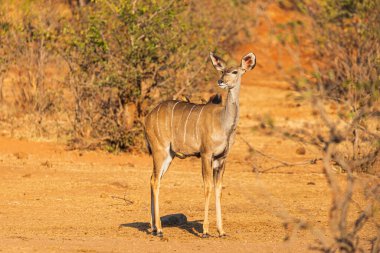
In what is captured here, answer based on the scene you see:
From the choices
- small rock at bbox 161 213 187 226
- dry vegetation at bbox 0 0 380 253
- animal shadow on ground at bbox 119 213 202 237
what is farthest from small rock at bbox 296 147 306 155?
small rock at bbox 161 213 187 226

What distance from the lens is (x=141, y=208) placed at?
11.0 meters

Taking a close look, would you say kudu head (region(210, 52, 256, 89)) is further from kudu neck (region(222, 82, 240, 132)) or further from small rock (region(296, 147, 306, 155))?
small rock (region(296, 147, 306, 155))

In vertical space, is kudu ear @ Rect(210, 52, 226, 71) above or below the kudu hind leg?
above

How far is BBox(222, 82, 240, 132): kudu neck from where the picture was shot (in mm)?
9133

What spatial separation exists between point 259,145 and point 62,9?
197 inches

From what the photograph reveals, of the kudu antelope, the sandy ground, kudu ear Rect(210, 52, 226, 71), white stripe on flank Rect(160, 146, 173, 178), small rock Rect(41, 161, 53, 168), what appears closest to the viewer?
the sandy ground

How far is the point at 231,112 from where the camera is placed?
9156 millimetres

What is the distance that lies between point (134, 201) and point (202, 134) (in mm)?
2522

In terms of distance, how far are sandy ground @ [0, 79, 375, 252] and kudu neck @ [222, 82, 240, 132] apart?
0.36 metres

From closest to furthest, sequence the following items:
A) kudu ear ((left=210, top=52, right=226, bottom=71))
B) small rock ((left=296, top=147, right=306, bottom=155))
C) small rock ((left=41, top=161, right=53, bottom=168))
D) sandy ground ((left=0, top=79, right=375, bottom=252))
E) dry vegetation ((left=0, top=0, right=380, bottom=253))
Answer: sandy ground ((left=0, top=79, right=375, bottom=252))
kudu ear ((left=210, top=52, right=226, bottom=71))
small rock ((left=41, top=161, right=53, bottom=168))
dry vegetation ((left=0, top=0, right=380, bottom=253))
small rock ((left=296, top=147, right=306, bottom=155))

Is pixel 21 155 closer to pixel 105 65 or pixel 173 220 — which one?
pixel 105 65

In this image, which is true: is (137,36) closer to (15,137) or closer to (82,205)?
(15,137)

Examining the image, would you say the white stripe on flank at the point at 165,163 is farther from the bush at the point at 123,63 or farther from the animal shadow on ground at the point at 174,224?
the bush at the point at 123,63

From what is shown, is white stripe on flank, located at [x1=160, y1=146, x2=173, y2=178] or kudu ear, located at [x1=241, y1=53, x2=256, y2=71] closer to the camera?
white stripe on flank, located at [x1=160, y1=146, x2=173, y2=178]
